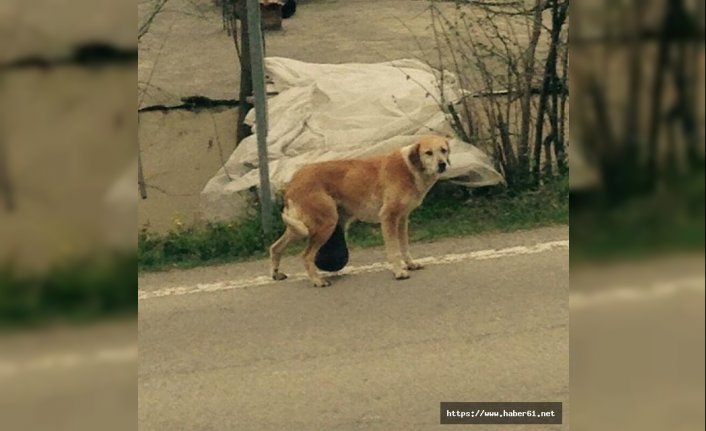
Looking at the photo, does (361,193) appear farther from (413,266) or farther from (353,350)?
(353,350)

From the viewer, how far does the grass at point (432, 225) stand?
11.7ft

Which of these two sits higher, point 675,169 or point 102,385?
point 675,169

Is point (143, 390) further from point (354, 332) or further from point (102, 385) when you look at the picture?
point (354, 332)

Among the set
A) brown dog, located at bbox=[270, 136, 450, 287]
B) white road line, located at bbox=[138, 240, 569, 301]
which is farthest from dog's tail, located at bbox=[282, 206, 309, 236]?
white road line, located at bbox=[138, 240, 569, 301]

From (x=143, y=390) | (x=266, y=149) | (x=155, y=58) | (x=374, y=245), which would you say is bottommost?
(x=143, y=390)

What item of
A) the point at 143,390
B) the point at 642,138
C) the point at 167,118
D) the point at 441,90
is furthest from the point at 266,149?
the point at 642,138

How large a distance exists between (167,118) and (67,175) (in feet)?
2.23

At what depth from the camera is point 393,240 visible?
11.7 ft

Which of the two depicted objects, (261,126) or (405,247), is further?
(261,126)

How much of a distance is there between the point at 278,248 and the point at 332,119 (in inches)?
17.0

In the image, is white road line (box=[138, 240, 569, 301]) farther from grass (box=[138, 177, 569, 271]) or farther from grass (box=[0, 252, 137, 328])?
grass (box=[0, 252, 137, 328])

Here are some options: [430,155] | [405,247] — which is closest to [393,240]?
[405,247]

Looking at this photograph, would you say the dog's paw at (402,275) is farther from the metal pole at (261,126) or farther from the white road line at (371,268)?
the metal pole at (261,126)

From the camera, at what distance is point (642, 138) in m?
3.18
